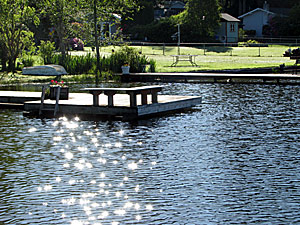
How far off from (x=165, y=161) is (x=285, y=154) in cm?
310

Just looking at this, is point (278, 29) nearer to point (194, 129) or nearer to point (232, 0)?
point (232, 0)

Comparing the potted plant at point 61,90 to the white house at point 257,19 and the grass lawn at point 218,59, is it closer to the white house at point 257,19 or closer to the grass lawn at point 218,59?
the grass lawn at point 218,59

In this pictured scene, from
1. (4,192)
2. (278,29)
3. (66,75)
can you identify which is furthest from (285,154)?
(278,29)

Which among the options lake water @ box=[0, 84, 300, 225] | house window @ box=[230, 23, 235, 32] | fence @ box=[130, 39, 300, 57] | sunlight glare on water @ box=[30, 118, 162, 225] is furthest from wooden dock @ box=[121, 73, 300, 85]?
house window @ box=[230, 23, 235, 32]

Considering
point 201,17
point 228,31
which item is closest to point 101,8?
point 201,17

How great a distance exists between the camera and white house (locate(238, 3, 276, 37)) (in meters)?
95.0

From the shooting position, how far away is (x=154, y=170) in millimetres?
13484

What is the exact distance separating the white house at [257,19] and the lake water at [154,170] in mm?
75590

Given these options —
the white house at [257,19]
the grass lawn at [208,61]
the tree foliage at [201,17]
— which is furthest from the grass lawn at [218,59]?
the white house at [257,19]

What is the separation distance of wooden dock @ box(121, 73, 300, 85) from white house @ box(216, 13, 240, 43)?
4650 cm

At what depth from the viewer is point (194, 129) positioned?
62.0 feet

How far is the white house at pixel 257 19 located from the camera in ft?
312

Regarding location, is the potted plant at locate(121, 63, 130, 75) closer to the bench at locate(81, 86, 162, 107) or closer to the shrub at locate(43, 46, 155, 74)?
the shrub at locate(43, 46, 155, 74)

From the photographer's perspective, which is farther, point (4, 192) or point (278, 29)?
point (278, 29)
